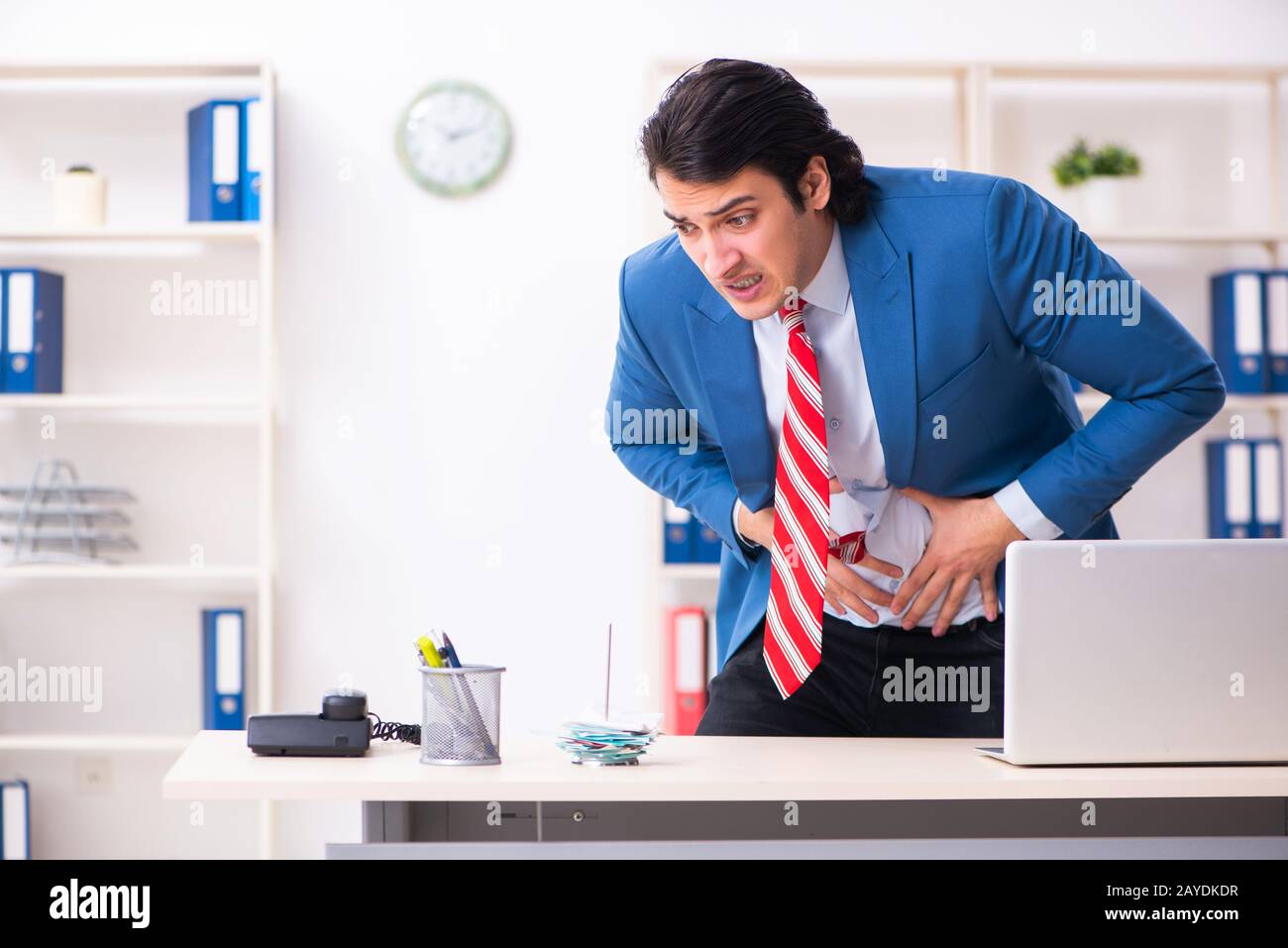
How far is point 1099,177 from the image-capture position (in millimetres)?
3195

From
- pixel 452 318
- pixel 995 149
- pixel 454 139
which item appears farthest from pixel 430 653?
pixel 995 149

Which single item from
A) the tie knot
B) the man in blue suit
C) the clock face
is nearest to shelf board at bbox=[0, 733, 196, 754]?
the clock face

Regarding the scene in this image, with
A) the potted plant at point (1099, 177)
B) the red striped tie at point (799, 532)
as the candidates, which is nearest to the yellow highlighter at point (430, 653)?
the red striped tie at point (799, 532)

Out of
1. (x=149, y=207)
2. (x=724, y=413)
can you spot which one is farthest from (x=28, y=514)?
(x=724, y=413)

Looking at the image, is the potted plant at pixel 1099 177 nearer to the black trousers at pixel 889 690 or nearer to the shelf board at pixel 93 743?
the black trousers at pixel 889 690

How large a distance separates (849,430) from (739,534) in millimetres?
207

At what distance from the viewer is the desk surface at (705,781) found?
1.22m

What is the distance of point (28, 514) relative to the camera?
3.14 meters

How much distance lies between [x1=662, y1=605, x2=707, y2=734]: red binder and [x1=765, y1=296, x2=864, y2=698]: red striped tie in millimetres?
1416

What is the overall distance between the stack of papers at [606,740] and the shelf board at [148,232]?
6.72 feet
